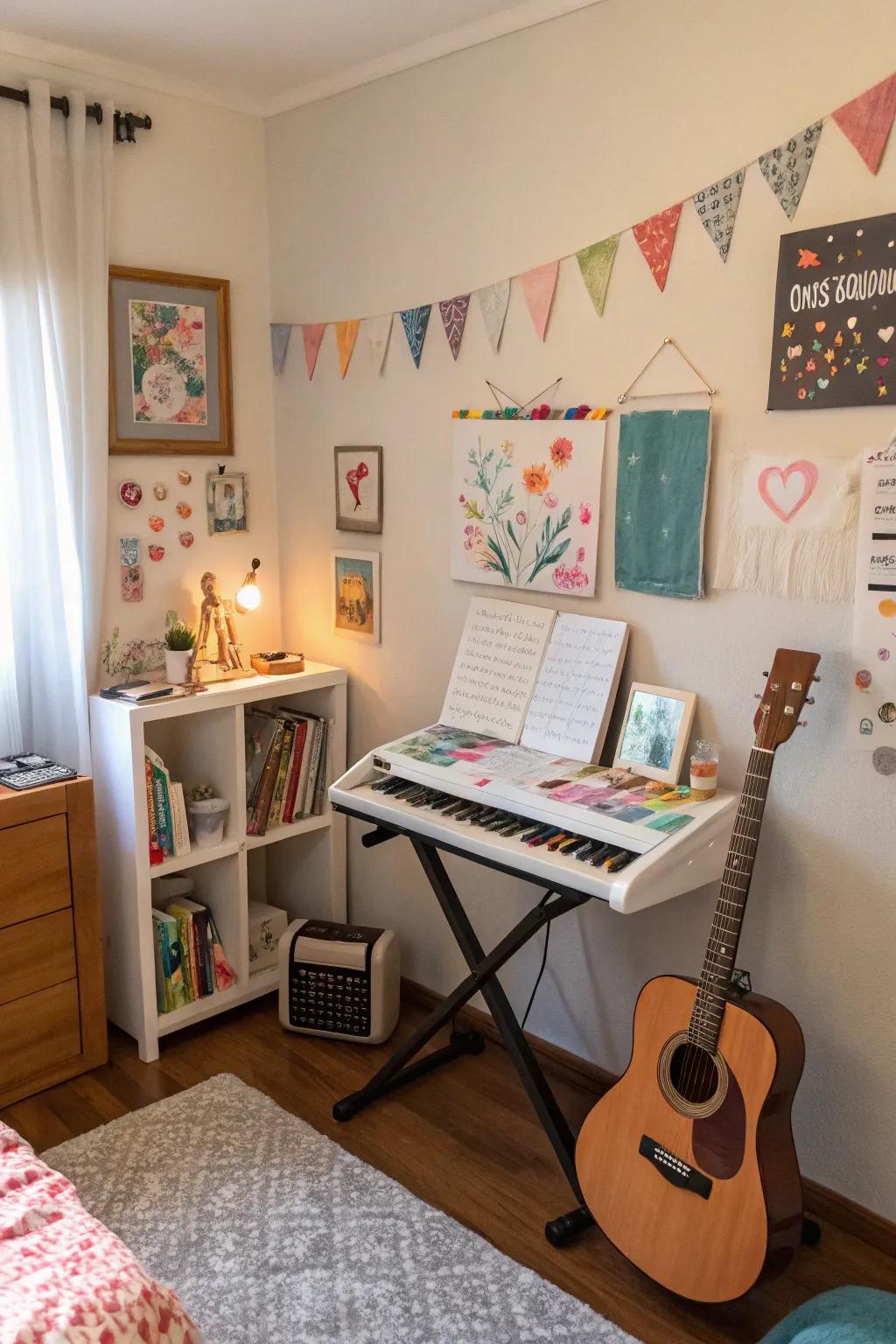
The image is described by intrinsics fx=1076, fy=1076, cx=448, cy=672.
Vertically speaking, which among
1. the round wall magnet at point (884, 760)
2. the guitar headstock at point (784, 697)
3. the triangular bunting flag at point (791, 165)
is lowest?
the round wall magnet at point (884, 760)

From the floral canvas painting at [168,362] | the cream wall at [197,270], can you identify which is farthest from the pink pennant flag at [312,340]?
the floral canvas painting at [168,362]

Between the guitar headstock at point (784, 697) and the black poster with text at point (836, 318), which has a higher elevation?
the black poster with text at point (836, 318)

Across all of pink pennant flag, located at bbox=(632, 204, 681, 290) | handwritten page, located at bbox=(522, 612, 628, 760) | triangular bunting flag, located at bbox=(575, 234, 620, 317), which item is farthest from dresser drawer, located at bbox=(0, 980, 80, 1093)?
pink pennant flag, located at bbox=(632, 204, 681, 290)

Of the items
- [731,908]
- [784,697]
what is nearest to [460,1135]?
[731,908]

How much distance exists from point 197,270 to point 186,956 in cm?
190

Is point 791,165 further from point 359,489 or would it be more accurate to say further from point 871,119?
point 359,489

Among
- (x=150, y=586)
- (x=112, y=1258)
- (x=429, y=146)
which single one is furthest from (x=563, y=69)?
(x=112, y=1258)

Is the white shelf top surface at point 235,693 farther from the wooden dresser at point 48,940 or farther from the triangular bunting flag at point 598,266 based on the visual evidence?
the triangular bunting flag at point 598,266

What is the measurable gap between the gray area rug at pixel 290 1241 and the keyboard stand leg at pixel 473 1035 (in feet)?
0.73

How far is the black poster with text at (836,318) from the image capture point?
1.91m

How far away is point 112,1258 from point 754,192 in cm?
208

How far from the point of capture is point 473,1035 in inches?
113

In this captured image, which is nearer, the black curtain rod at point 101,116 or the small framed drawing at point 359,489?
the black curtain rod at point 101,116

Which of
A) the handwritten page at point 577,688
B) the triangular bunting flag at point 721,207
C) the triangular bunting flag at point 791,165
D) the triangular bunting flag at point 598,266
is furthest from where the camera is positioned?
the handwritten page at point 577,688
